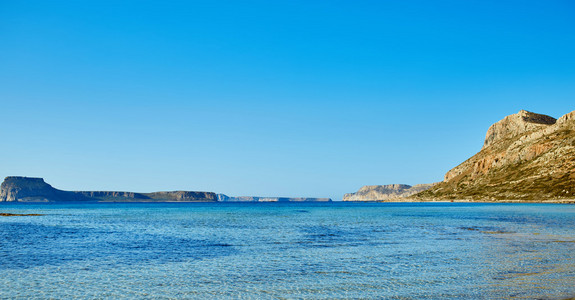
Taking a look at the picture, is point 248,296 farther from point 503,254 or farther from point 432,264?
point 503,254

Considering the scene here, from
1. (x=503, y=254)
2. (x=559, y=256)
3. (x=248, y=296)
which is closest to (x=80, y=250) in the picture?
(x=248, y=296)

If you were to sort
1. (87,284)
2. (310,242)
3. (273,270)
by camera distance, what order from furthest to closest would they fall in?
(310,242) → (273,270) → (87,284)

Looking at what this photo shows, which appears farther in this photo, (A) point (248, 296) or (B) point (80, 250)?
(B) point (80, 250)

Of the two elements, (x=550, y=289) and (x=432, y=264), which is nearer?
(x=550, y=289)

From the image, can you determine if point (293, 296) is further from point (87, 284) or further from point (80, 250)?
point (80, 250)

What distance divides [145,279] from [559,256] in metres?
27.3

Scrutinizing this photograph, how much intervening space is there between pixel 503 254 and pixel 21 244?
144ft

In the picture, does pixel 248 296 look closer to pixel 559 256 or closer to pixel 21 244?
pixel 559 256

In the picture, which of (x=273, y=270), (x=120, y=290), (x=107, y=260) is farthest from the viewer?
(x=107, y=260)

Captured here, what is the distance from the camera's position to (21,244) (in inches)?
1721

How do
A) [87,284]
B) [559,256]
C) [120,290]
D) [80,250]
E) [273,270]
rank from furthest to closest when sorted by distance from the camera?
[80,250] → [559,256] → [273,270] → [87,284] → [120,290]

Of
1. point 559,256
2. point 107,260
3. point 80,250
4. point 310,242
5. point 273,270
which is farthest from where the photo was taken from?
point 310,242

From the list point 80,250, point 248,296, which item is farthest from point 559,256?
point 80,250

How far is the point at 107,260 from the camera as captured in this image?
32.2m
